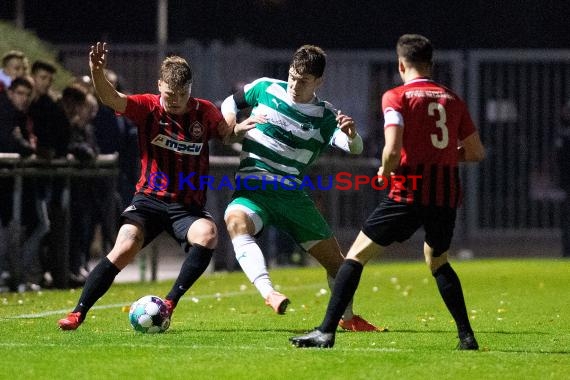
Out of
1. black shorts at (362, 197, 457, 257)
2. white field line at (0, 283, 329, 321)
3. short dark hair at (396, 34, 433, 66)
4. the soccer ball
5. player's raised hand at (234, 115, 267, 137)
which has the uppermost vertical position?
short dark hair at (396, 34, 433, 66)

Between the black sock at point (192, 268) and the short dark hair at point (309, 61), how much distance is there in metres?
1.39

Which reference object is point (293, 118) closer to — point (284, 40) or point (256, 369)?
point (256, 369)

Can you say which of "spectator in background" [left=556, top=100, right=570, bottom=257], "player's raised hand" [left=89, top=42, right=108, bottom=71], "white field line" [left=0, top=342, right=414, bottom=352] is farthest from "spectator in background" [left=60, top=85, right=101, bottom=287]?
"spectator in background" [left=556, top=100, right=570, bottom=257]

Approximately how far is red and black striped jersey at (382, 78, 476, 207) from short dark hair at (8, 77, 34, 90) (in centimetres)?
713

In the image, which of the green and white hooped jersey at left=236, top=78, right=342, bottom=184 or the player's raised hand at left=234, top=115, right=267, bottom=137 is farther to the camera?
the green and white hooped jersey at left=236, top=78, right=342, bottom=184

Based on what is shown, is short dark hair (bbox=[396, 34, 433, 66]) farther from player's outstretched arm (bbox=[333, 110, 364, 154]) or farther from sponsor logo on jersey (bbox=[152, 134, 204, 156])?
sponsor logo on jersey (bbox=[152, 134, 204, 156])

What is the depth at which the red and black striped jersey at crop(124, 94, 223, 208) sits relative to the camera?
10594 mm

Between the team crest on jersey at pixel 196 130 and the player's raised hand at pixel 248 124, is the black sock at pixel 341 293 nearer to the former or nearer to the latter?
the player's raised hand at pixel 248 124

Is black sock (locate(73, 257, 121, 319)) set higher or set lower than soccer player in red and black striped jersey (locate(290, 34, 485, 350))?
lower

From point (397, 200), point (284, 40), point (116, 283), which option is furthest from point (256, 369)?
point (284, 40)

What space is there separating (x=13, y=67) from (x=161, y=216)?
20.3ft

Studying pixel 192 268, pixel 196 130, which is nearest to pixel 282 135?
pixel 196 130

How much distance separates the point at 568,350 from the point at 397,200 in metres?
1.47

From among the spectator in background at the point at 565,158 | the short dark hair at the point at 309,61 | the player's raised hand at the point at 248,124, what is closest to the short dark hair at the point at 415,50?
the short dark hair at the point at 309,61
